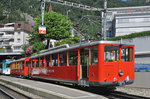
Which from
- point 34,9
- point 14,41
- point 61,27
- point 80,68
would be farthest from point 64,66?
point 34,9

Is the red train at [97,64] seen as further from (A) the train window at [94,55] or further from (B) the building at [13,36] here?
(B) the building at [13,36]

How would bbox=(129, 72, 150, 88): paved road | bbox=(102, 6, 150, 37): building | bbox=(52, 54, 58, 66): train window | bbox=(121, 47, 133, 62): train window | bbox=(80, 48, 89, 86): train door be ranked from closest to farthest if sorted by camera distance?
bbox=(80, 48, 89, 86): train door, bbox=(121, 47, 133, 62): train window, bbox=(129, 72, 150, 88): paved road, bbox=(52, 54, 58, 66): train window, bbox=(102, 6, 150, 37): building

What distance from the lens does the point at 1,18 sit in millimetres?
102750

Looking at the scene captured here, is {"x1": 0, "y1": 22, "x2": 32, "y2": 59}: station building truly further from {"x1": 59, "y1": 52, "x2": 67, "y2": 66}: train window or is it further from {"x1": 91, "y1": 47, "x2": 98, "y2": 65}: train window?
{"x1": 91, "y1": 47, "x2": 98, "y2": 65}: train window

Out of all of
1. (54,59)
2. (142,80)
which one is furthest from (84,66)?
(142,80)

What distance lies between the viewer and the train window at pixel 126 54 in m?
12.3

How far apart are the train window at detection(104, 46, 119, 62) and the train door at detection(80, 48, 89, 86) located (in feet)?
3.66

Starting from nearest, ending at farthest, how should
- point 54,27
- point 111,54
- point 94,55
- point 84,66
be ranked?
point 94,55 < point 111,54 < point 84,66 < point 54,27

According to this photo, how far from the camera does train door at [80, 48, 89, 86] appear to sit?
12094 millimetres

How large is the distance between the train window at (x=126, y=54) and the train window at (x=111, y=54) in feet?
1.35

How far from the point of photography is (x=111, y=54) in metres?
11.9

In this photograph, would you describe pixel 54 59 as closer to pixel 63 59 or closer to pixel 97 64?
pixel 63 59

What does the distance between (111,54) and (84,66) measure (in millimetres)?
1648

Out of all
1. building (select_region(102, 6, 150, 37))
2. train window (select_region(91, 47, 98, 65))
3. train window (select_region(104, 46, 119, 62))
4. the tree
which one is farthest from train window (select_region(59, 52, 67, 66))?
building (select_region(102, 6, 150, 37))
